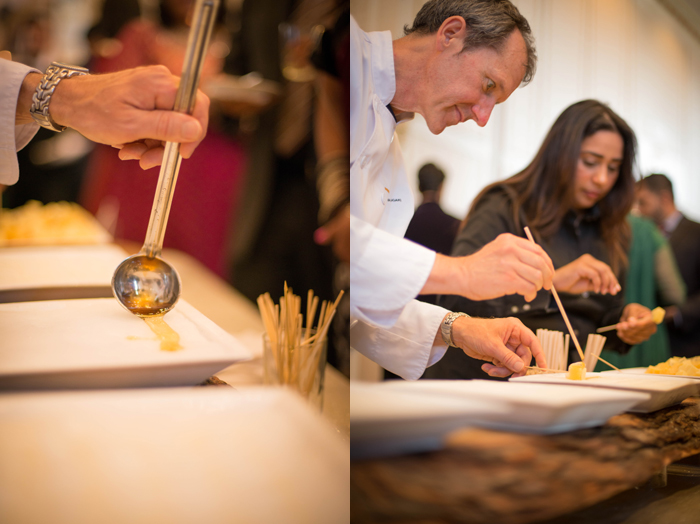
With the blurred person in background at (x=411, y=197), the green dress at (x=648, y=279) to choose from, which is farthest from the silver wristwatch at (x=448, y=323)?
the green dress at (x=648, y=279)

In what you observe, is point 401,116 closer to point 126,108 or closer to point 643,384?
point 126,108

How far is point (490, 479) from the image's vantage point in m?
0.89

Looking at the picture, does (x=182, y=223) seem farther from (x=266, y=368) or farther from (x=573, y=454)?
(x=573, y=454)

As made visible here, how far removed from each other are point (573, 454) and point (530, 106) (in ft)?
2.06

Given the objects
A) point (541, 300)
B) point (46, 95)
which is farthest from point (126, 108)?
point (541, 300)

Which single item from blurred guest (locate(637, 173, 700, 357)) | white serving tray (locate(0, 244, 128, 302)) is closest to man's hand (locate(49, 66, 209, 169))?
white serving tray (locate(0, 244, 128, 302))

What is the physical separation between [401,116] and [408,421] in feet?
1.73

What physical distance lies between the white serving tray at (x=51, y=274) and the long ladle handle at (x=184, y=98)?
0.48ft

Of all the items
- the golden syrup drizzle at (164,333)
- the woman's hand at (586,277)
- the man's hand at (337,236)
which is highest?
the man's hand at (337,236)

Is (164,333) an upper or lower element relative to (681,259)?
lower

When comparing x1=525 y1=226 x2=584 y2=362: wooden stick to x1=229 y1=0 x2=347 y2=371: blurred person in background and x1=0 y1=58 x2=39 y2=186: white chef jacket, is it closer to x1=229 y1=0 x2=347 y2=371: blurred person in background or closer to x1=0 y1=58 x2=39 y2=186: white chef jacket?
x1=229 y1=0 x2=347 y2=371: blurred person in background

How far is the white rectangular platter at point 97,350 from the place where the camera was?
0.69 meters

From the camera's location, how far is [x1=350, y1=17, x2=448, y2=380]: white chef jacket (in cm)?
88

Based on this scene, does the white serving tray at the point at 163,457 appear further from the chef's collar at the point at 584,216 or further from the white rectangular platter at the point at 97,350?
the chef's collar at the point at 584,216
